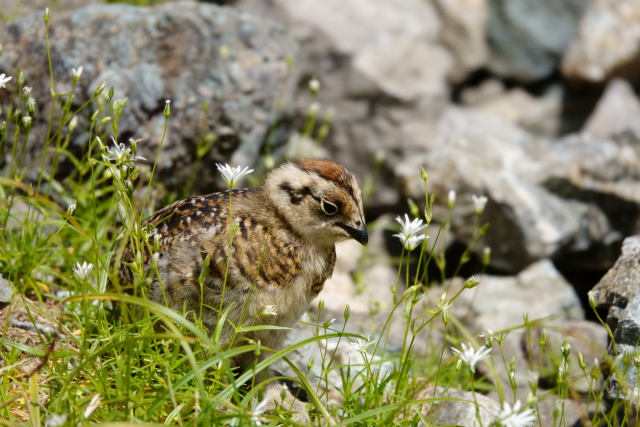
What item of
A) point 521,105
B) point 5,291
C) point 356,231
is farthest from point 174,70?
point 521,105

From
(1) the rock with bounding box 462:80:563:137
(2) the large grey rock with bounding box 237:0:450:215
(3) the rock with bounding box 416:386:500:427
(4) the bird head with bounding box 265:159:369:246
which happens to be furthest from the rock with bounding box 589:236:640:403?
(1) the rock with bounding box 462:80:563:137

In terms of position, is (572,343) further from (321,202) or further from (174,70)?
(174,70)

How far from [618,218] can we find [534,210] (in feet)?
3.59

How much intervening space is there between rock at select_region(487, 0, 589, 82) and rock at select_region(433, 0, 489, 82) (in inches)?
6.9

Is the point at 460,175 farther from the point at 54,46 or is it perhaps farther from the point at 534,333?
the point at 54,46

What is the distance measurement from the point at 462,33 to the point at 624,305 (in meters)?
7.36

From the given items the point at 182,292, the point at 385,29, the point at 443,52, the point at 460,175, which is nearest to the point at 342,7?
the point at 385,29

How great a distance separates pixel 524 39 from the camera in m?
12.0

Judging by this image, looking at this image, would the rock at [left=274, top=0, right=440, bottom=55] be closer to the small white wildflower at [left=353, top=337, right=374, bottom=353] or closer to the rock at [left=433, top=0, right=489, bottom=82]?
the rock at [left=433, top=0, right=489, bottom=82]

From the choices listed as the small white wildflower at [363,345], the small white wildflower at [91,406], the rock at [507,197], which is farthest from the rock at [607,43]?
the small white wildflower at [91,406]

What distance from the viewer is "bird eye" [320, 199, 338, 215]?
5387 mm

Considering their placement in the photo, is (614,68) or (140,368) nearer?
(140,368)

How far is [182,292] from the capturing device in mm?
5230

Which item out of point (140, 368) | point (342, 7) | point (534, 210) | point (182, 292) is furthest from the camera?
point (342, 7)
